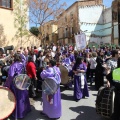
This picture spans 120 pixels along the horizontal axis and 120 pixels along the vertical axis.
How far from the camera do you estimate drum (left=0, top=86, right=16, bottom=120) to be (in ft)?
19.0

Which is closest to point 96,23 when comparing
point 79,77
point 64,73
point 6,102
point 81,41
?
point 81,41

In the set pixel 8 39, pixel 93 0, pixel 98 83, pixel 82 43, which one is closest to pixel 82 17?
pixel 93 0

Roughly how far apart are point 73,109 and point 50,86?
1.67 meters

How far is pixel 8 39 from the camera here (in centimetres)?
2172

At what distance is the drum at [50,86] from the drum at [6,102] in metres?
0.91

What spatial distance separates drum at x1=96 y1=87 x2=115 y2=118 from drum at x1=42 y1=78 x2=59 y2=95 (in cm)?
117

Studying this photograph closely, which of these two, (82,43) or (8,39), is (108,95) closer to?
(82,43)

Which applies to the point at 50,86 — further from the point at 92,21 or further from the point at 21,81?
the point at 92,21

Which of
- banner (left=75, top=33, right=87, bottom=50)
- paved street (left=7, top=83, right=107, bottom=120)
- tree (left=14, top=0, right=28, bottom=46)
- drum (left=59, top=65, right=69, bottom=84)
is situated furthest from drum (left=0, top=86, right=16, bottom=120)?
tree (left=14, top=0, right=28, bottom=46)

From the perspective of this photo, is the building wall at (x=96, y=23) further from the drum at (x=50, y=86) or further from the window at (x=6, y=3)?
the drum at (x=50, y=86)

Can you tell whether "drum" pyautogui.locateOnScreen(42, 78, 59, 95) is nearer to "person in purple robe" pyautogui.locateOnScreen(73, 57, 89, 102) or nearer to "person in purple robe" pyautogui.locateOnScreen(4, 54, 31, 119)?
"person in purple robe" pyautogui.locateOnScreen(4, 54, 31, 119)

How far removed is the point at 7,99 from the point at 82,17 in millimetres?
36557

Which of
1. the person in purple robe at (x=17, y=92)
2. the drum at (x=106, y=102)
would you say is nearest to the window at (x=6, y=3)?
the person in purple robe at (x=17, y=92)

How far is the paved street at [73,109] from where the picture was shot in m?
6.45
